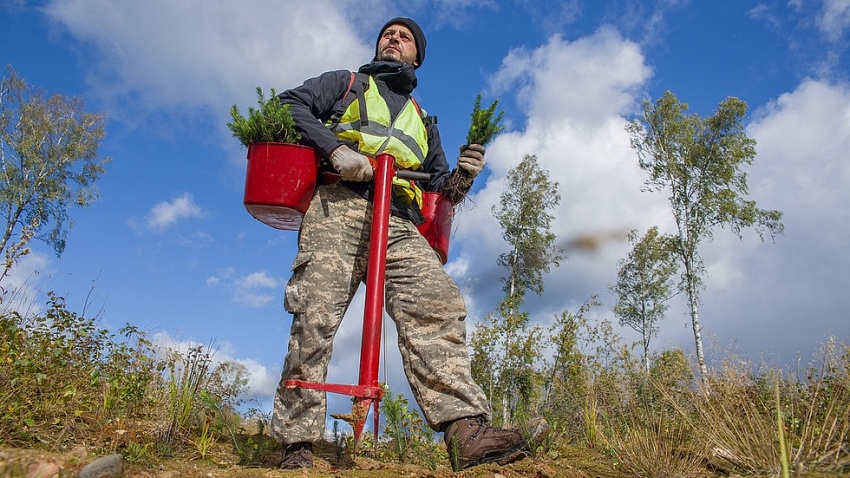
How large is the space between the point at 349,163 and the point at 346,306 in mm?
868

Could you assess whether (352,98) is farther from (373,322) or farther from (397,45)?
(373,322)

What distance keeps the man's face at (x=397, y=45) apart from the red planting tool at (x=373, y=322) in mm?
1102

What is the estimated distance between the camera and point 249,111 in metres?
3.73

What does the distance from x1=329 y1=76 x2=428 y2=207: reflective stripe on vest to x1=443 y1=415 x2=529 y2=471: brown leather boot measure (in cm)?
157

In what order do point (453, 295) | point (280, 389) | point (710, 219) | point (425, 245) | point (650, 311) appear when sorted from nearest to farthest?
point (280, 389), point (453, 295), point (425, 245), point (710, 219), point (650, 311)

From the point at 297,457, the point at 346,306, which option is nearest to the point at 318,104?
the point at 346,306

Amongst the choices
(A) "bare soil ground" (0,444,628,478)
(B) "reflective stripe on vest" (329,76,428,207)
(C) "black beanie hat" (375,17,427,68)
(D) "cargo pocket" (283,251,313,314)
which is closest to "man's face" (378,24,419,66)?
(C) "black beanie hat" (375,17,427,68)

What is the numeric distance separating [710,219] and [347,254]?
18.0 meters

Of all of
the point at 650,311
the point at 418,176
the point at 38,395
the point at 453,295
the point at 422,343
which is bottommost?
the point at 38,395

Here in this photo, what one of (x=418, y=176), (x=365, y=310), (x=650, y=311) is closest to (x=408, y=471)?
(x=365, y=310)

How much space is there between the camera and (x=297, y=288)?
135 inches

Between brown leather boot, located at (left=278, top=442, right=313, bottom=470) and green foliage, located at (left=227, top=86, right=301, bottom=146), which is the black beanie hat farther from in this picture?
brown leather boot, located at (left=278, top=442, right=313, bottom=470)

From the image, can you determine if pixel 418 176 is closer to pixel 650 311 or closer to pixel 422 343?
pixel 422 343

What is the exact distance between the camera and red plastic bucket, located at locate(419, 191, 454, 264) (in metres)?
4.16
